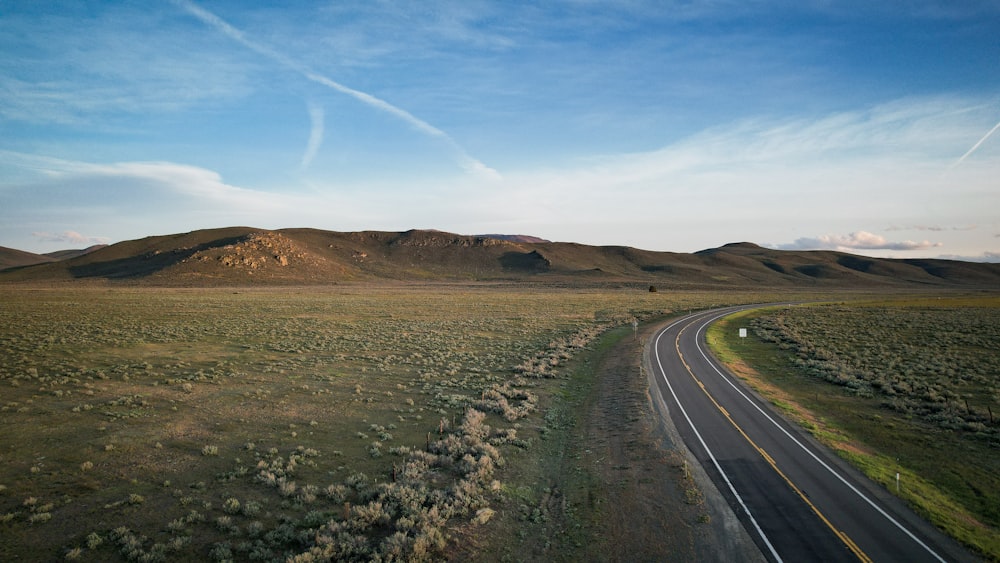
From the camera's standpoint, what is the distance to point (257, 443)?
1692 centimetres

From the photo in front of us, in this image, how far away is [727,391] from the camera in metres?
25.7

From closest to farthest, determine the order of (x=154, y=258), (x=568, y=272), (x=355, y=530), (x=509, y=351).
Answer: (x=355, y=530), (x=509, y=351), (x=154, y=258), (x=568, y=272)

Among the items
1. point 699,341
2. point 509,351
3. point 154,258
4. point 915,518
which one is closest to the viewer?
point 915,518

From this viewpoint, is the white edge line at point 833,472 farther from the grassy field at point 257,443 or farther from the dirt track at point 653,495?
the grassy field at point 257,443

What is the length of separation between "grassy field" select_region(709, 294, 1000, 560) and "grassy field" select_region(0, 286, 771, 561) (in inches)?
495

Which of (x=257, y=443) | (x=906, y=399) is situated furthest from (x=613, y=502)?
(x=906, y=399)

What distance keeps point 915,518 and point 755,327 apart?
45.2 metres

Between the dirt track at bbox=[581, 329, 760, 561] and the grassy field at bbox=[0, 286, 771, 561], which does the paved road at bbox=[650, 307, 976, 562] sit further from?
the grassy field at bbox=[0, 286, 771, 561]

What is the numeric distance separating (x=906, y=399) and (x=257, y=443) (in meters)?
32.4

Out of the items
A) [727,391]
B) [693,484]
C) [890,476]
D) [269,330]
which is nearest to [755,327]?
[727,391]

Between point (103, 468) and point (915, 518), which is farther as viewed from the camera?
point (103, 468)

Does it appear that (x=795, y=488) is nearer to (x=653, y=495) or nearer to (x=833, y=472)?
(x=833, y=472)

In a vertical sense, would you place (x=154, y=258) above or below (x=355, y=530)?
above

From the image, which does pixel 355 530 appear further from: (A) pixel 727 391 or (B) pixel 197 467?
(A) pixel 727 391
